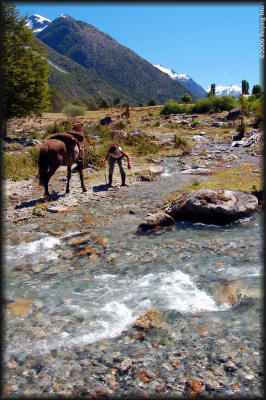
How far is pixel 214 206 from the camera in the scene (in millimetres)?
7934

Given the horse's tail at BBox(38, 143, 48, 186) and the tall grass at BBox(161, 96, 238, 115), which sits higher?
the tall grass at BBox(161, 96, 238, 115)

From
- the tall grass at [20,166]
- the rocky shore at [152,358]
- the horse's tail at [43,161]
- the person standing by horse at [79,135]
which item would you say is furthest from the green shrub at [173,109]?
the rocky shore at [152,358]

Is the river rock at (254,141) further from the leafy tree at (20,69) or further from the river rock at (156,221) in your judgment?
the leafy tree at (20,69)

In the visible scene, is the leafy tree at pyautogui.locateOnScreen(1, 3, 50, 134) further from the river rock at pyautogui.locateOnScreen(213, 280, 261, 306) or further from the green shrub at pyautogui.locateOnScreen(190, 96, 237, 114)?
the green shrub at pyautogui.locateOnScreen(190, 96, 237, 114)

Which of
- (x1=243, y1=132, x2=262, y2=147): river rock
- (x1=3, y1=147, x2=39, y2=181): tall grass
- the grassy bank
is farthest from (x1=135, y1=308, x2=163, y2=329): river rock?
(x1=243, y1=132, x2=262, y2=147): river rock

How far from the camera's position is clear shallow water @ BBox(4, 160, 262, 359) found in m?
4.23

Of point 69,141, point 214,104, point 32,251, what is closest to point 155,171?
point 69,141

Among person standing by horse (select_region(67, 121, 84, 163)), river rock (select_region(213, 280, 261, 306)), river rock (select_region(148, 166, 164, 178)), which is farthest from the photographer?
river rock (select_region(148, 166, 164, 178))

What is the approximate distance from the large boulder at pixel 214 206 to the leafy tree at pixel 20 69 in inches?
839

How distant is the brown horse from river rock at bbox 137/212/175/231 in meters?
4.31

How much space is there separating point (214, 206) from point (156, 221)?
171 cm

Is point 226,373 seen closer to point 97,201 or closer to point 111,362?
point 111,362

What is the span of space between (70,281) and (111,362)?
2.22 metres

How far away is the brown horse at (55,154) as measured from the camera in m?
9.95
